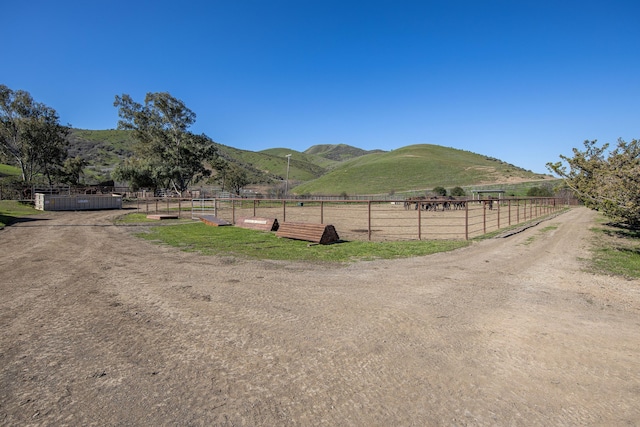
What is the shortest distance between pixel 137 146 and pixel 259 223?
5228 centimetres

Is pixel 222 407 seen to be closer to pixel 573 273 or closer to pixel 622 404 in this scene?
pixel 622 404

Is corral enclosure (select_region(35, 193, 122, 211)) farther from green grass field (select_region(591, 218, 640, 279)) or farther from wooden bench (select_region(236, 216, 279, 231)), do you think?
green grass field (select_region(591, 218, 640, 279))

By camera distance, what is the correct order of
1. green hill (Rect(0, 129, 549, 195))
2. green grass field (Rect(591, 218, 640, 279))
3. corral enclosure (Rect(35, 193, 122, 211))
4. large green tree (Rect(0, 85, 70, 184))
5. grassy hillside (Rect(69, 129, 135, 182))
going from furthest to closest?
grassy hillside (Rect(69, 129, 135, 182)) → green hill (Rect(0, 129, 549, 195)) → large green tree (Rect(0, 85, 70, 184)) → corral enclosure (Rect(35, 193, 122, 211)) → green grass field (Rect(591, 218, 640, 279))

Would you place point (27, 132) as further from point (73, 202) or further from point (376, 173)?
point (376, 173)

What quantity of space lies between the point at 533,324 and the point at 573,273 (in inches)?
170

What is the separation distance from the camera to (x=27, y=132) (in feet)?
153

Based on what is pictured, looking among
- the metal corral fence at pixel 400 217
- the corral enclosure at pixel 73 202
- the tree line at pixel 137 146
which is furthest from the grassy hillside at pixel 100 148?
Answer: the metal corral fence at pixel 400 217

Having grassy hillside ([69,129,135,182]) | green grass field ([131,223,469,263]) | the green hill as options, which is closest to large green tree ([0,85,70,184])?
the green hill

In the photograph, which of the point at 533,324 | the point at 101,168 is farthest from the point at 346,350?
the point at 101,168

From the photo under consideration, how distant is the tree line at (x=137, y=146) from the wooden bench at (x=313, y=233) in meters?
44.7

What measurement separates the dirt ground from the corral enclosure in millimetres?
29657

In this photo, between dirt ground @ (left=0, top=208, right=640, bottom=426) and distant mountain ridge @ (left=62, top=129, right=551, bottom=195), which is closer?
dirt ground @ (left=0, top=208, right=640, bottom=426)

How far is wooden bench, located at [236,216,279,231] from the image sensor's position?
1597cm

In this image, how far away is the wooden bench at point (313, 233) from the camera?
12.2 metres
